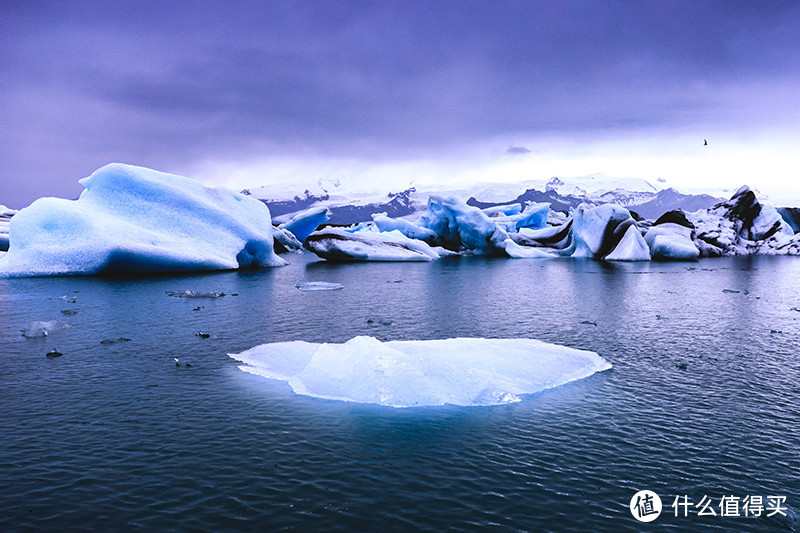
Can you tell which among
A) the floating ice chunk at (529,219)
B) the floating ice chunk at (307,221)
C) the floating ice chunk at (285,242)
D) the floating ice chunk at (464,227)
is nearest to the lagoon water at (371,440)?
the floating ice chunk at (464,227)

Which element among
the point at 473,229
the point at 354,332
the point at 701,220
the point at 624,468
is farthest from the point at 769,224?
the point at 624,468

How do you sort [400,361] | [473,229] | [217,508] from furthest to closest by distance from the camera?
[473,229]
[400,361]
[217,508]

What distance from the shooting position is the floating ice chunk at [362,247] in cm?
4119

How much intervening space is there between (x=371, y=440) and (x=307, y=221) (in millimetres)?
48912

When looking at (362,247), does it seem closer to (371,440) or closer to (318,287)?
(318,287)

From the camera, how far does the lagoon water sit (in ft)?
16.9

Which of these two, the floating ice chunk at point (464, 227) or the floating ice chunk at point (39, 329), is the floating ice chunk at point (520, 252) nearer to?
the floating ice chunk at point (464, 227)

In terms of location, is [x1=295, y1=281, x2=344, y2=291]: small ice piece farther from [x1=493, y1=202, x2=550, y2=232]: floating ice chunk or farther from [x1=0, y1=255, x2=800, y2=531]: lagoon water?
[x1=493, y1=202, x2=550, y2=232]: floating ice chunk

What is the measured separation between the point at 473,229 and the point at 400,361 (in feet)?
135

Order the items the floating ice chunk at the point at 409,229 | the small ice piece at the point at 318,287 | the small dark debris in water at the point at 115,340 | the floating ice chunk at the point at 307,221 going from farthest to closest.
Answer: the floating ice chunk at the point at 409,229
the floating ice chunk at the point at 307,221
the small ice piece at the point at 318,287
the small dark debris in water at the point at 115,340

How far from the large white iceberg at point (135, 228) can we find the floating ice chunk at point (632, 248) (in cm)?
2682

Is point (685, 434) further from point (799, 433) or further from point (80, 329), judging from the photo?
point (80, 329)

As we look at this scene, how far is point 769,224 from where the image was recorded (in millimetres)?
54344

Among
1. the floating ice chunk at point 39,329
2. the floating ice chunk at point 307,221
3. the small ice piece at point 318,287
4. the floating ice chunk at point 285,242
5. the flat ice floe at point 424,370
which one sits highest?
the floating ice chunk at point 307,221
